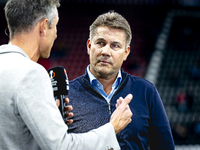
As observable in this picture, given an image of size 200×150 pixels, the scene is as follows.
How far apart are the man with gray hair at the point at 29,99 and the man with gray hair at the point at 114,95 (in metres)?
0.41

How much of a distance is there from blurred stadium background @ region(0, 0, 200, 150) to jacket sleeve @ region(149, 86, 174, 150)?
12.8 ft

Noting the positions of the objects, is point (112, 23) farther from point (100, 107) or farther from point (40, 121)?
point (40, 121)

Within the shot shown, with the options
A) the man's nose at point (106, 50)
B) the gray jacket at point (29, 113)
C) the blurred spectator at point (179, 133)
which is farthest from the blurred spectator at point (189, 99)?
the gray jacket at point (29, 113)

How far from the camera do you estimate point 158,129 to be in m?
1.57

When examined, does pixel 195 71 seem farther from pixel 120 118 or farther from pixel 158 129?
pixel 120 118

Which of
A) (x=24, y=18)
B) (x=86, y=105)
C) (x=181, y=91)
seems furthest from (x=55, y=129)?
(x=181, y=91)

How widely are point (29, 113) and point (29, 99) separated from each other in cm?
5

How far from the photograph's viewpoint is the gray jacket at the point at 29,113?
92 centimetres

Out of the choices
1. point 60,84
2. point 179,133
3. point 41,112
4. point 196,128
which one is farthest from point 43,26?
point 196,128

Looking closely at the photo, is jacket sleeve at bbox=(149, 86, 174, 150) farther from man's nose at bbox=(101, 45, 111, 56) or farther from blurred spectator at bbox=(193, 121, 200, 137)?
blurred spectator at bbox=(193, 121, 200, 137)

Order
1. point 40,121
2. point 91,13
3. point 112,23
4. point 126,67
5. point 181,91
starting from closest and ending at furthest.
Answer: point 40,121
point 112,23
point 181,91
point 126,67
point 91,13

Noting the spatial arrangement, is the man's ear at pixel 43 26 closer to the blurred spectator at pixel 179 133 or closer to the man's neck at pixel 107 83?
the man's neck at pixel 107 83

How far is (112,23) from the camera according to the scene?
1.66m

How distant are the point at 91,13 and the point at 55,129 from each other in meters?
8.84
